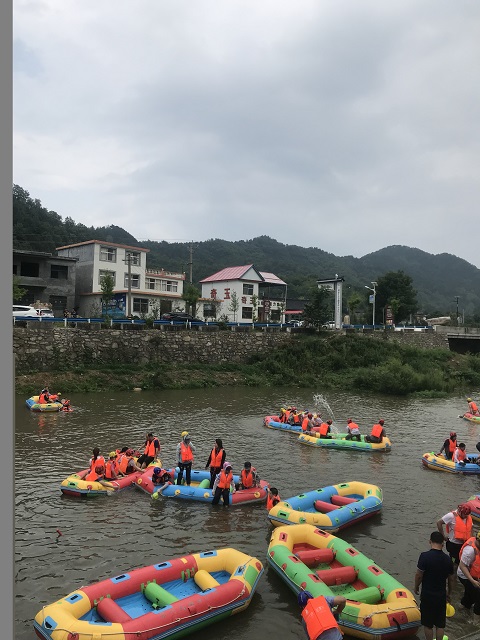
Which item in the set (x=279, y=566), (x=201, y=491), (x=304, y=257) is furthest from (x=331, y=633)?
(x=304, y=257)

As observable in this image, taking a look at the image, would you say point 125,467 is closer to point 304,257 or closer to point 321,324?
point 321,324

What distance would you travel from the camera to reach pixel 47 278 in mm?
47000

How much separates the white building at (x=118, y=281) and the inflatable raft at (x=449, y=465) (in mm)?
32102

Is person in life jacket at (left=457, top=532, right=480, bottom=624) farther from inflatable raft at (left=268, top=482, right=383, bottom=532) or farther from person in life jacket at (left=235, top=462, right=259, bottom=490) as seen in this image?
person in life jacket at (left=235, top=462, right=259, bottom=490)

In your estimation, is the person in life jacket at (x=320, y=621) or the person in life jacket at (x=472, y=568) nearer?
the person in life jacket at (x=320, y=621)

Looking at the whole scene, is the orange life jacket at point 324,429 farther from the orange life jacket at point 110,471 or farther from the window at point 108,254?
the window at point 108,254

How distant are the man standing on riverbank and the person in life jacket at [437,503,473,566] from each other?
85.4 inches

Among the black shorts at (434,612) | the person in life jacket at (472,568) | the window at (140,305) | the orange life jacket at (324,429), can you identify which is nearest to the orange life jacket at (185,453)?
Result: the person in life jacket at (472,568)

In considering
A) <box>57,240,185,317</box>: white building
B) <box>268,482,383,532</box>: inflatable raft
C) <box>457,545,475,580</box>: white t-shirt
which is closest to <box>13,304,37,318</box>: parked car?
<box>57,240,185,317</box>: white building

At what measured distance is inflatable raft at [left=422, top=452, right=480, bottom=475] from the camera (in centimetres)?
1675

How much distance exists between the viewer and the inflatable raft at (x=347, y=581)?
Result: 795 centimetres

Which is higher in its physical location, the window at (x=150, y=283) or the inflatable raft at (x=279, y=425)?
A: the window at (x=150, y=283)

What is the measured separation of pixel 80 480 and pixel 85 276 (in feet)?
126

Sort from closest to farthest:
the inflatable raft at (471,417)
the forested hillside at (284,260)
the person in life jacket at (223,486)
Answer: the person in life jacket at (223,486), the inflatable raft at (471,417), the forested hillside at (284,260)
